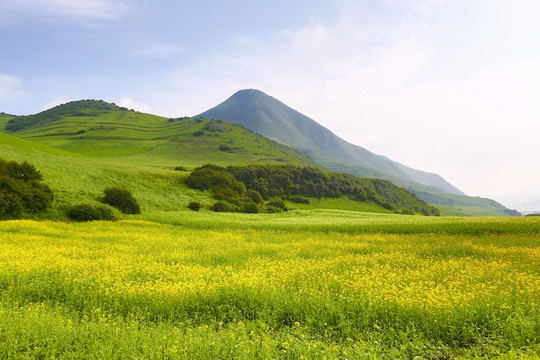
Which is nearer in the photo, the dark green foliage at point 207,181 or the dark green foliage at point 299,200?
the dark green foliage at point 207,181

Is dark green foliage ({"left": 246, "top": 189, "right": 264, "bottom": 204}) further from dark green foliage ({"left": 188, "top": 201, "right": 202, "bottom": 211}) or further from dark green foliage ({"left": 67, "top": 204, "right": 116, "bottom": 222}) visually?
dark green foliage ({"left": 67, "top": 204, "right": 116, "bottom": 222})

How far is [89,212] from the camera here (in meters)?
28.1

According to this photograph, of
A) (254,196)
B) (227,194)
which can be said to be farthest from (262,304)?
(254,196)

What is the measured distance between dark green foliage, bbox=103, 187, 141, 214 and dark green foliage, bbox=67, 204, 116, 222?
12.2 ft

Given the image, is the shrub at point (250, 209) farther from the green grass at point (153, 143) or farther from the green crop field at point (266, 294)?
the green grass at point (153, 143)

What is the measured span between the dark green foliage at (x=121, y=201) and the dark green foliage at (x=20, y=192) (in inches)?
237

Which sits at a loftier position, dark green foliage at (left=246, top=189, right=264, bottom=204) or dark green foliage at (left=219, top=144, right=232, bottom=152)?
dark green foliage at (left=219, top=144, right=232, bottom=152)

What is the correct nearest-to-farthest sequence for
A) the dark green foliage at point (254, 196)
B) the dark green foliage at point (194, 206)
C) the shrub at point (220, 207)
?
the dark green foliage at point (194, 206) → the shrub at point (220, 207) → the dark green foliage at point (254, 196)

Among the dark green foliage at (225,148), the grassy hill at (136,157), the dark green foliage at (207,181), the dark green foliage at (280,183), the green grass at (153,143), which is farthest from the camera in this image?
the dark green foliage at (225,148)

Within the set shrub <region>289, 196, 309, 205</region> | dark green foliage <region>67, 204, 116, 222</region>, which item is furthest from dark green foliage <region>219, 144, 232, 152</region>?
dark green foliage <region>67, 204, 116, 222</region>

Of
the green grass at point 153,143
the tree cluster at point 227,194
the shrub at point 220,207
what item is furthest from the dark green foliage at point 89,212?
the green grass at point 153,143

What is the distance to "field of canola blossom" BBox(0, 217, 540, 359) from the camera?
6.98 metres

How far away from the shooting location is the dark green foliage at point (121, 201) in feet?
109

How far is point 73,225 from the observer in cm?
2459
